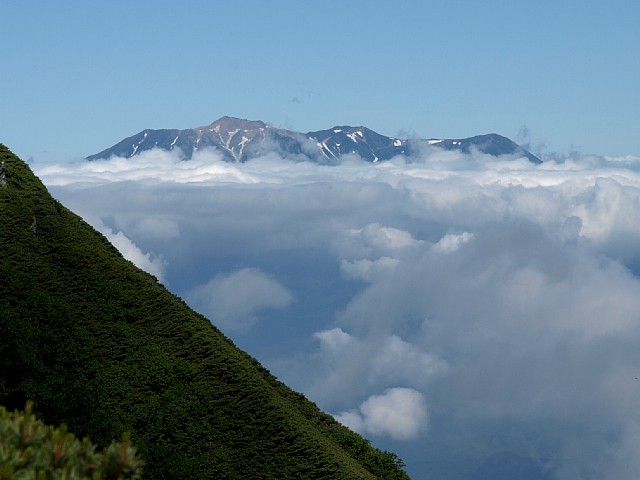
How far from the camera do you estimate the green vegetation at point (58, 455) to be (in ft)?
59.3

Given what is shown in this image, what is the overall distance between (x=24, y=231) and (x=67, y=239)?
14.9ft

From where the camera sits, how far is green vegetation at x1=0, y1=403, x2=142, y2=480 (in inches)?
712

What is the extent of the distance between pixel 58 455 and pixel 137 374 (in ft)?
172

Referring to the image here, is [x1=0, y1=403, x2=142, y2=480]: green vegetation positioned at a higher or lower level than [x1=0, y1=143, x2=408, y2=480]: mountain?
higher

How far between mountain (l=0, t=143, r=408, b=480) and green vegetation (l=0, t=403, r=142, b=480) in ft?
144

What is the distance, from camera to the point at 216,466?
→ 63656 mm

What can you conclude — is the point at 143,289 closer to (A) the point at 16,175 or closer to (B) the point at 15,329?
(B) the point at 15,329

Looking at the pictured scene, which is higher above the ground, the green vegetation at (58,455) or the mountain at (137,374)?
the green vegetation at (58,455)

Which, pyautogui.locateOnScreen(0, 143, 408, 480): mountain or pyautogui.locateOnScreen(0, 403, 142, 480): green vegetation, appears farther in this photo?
pyautogui.locateOnScreen(0, 143, 408, 480): mountain

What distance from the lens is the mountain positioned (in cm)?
6406

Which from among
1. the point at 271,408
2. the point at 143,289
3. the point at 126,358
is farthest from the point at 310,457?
the point at 143,289

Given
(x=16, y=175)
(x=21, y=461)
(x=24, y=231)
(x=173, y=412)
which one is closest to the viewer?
(x=21, y=461)

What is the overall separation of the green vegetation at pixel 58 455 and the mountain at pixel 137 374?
43907mm

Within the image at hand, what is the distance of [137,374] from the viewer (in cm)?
6975
